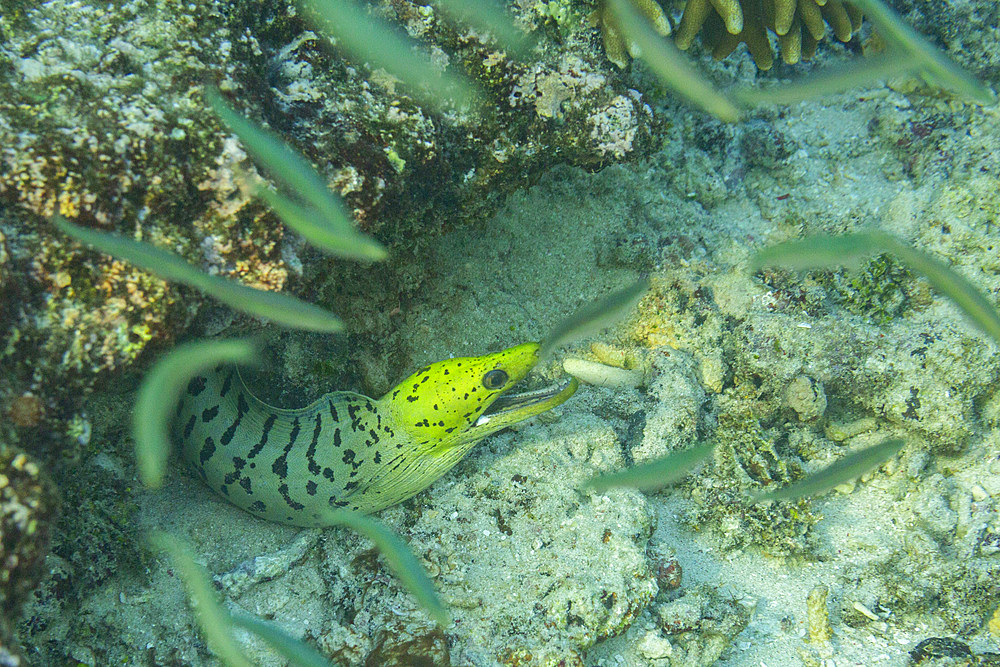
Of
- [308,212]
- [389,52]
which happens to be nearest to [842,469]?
[308,212]

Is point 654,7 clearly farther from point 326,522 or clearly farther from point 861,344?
point 326,522

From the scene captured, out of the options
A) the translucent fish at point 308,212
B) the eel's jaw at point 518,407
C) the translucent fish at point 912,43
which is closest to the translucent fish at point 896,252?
the translucent fish at point 912,43

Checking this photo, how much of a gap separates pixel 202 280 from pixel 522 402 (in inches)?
69.6

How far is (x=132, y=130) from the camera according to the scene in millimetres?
2213

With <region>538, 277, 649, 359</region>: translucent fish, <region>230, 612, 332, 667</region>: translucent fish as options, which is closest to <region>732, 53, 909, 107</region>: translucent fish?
<region>538, 277, 649, 359</region>: translucent fish

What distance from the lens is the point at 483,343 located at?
3.89 meters

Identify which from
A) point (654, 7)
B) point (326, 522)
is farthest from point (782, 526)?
point (654, 7)

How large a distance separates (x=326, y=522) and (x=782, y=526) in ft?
7.73

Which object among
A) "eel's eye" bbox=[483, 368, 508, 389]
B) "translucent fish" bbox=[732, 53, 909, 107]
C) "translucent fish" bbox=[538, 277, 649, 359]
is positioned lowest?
"eel's eye" bbox=[483, 368, 508, 389]

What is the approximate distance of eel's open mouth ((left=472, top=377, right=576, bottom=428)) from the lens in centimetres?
318

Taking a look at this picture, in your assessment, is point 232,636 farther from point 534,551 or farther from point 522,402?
point 522,402

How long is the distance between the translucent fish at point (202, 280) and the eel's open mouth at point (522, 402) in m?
1.41

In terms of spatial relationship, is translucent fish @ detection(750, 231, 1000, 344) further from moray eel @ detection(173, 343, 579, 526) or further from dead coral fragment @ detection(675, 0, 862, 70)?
dead coral fragment @ detection(675, 0, 862, 70)

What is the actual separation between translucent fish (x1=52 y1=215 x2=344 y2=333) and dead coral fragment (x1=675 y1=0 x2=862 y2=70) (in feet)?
9.58
